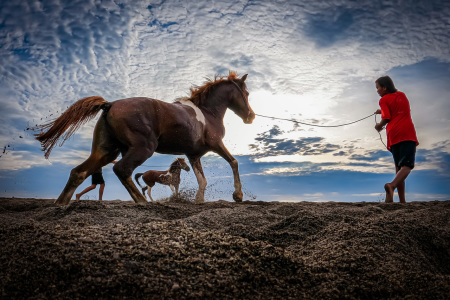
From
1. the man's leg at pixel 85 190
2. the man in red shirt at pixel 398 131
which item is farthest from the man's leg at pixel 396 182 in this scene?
the man's leg at pixel 85 190

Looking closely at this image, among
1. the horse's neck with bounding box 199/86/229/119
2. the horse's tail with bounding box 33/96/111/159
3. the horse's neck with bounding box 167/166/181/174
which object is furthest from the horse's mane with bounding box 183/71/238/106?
the horse's neck with bounding box 167/166/181/174

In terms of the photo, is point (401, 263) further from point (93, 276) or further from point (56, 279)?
point (56, 279)

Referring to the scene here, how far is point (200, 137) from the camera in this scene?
4.98m

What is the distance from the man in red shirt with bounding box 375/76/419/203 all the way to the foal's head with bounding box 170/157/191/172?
6188 millimetres

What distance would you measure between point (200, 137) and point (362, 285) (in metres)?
3.69

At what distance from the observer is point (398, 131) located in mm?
4996

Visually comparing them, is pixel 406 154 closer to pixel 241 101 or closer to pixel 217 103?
pixel 241 101

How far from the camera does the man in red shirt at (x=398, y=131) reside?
489 cm

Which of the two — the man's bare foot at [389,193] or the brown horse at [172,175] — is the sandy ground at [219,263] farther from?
the brown horse at [172,175]

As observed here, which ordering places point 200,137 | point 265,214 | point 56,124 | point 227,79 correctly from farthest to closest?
1. point 227,79
2. point 200,137
3. point 56,124
4. point 265,214

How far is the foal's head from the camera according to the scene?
987 centimetres

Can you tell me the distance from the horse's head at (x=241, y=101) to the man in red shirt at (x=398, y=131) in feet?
7.75

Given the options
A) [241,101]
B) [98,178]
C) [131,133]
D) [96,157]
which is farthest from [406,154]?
[98,178]

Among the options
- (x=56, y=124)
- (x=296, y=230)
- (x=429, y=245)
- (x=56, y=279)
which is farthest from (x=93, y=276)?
(x=56, y=124)
